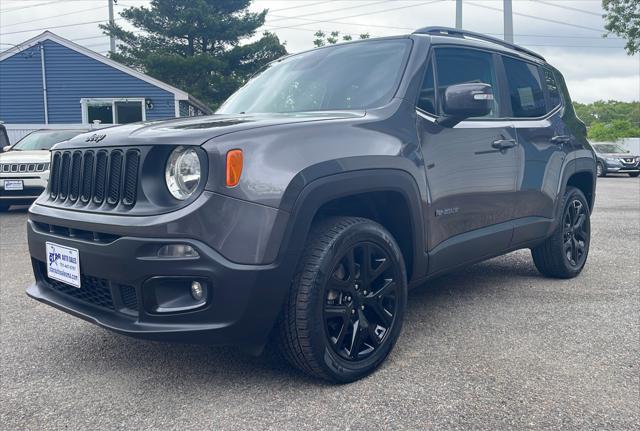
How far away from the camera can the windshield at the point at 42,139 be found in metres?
10.6

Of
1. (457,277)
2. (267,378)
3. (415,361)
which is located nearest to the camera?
(267,378)

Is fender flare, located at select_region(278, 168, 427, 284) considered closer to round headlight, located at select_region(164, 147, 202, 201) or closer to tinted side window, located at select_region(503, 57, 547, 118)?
round headlight, located at select_region(164, 147, 202, 201)

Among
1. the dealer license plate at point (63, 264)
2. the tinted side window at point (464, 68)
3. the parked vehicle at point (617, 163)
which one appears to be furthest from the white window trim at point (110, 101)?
the dealer license plate at point (63, 264)

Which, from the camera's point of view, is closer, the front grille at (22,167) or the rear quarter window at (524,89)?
the rear quarter window at (524,89)

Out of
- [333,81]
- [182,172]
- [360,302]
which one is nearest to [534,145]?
[333,81]

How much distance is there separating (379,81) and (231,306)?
1.68m

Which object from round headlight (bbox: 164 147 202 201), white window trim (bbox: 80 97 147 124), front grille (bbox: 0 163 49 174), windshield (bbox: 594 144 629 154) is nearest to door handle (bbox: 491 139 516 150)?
round headlight (bbox: 164 147 202 201)

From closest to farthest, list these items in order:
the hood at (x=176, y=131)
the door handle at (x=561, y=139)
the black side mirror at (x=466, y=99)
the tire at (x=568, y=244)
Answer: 1. the hood at (x=176, y=131)
2. the black side mirror at (x=466, y=99)
3. the door handle at (x=561, y=139)
4. the tire at (x=568, y=244)

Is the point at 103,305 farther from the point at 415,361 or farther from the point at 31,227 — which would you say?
the point at 415,361

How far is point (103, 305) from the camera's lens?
8.99 ft

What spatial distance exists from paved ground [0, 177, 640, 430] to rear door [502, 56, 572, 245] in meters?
0.62

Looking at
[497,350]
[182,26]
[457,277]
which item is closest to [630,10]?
[182,26]

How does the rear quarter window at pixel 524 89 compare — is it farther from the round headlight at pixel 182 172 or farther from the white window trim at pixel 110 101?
the white window trim at pixel 110 101

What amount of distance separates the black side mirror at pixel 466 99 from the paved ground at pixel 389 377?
131 cm
